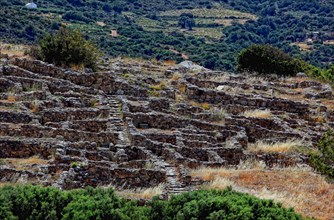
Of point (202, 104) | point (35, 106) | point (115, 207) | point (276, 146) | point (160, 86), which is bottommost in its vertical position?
point (202, 104)

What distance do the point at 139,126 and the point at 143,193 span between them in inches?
321

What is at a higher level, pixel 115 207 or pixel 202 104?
pixel 115 207

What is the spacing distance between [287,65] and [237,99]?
54.5ft

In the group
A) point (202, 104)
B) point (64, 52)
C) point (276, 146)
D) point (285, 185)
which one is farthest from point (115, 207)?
point (64, 52)

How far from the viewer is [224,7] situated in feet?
523

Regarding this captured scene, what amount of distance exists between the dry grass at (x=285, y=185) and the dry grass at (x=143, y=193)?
1.63m

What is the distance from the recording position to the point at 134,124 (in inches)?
931

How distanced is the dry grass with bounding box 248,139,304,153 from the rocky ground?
45mm

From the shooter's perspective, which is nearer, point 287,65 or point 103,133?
point 103,133

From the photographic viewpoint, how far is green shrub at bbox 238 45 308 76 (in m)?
46.2

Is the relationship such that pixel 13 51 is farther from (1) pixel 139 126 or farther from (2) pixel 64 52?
(1) pixel 139 126

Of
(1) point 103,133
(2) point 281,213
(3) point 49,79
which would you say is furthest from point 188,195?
(3) point 49,79

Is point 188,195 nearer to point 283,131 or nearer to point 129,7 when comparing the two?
point 283,131

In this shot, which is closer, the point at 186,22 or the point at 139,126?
the point at 139,126
